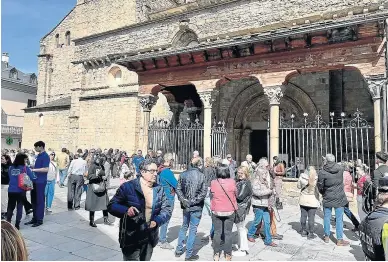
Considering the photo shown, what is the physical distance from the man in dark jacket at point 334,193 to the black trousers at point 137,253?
12.3 ft

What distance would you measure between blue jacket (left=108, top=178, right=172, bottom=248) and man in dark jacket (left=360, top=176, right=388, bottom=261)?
1887 mm

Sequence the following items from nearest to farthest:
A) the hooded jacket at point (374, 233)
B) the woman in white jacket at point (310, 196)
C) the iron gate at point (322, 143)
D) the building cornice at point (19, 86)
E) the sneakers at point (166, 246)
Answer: the hooded jacket at point (374, 233), the sneakers at point (166, 246), the woman in white jacket at point (310, 196), the iron gate at point (322, 143), the building cornice at point (19, 86)

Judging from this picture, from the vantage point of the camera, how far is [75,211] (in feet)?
25.3

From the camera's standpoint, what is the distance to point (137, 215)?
2871 millimetres

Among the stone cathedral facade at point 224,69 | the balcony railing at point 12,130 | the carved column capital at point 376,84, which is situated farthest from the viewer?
the balcony railing at point 12,130

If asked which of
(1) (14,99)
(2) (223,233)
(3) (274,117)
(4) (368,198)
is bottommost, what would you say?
(2) (223,233)

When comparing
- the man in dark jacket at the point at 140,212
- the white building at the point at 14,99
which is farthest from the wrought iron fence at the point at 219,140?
the white building at the point at 14,99

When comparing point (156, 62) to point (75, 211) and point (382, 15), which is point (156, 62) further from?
point (382, 15)

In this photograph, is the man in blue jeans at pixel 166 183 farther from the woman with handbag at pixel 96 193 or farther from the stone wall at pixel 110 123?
the stone wall at pixel 110 123

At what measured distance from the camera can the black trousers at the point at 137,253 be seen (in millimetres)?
2953

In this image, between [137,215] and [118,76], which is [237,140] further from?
[137,215]

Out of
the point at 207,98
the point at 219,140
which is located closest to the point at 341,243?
the point at 207,98

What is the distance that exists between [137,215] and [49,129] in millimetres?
25113

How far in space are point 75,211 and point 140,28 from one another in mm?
14373
